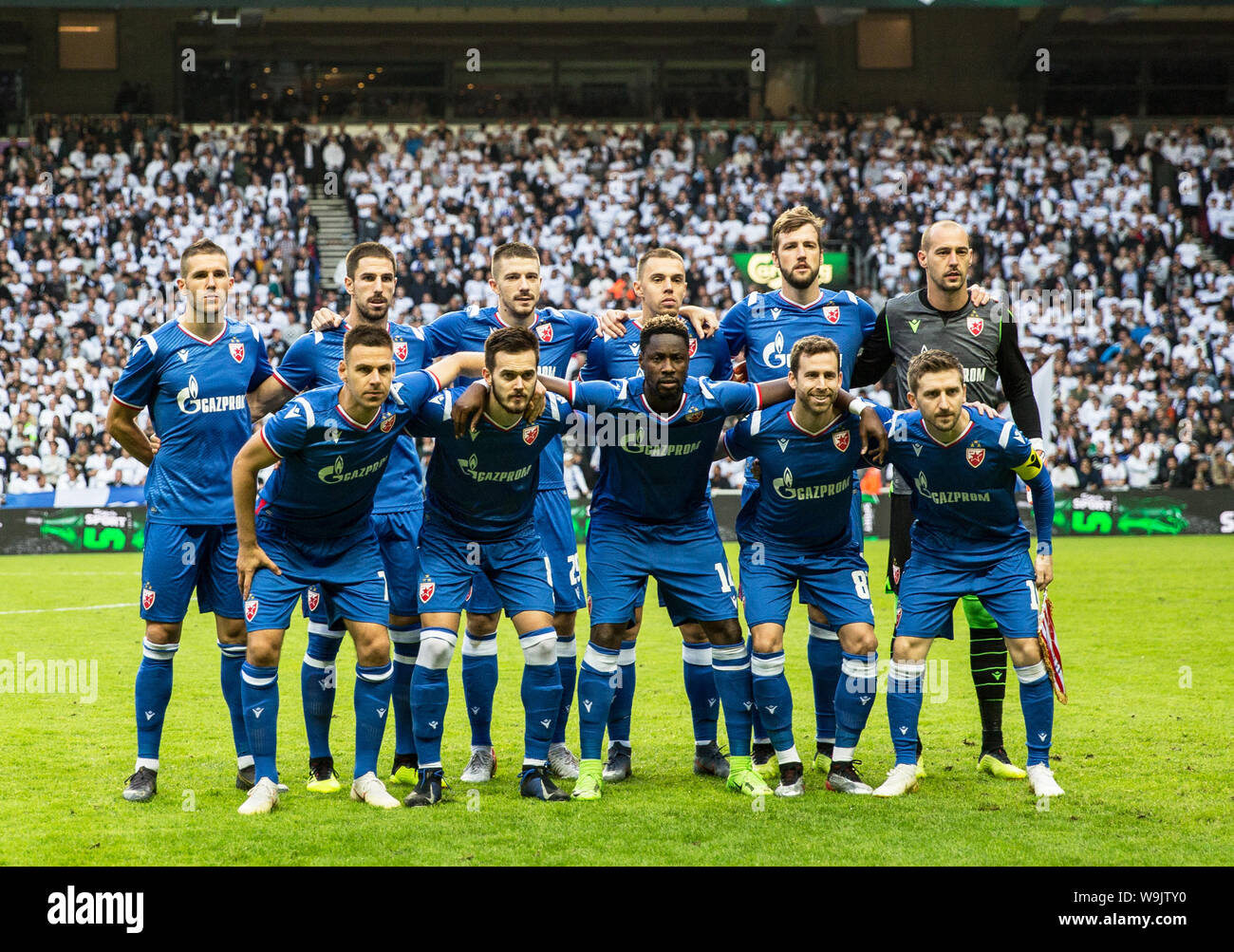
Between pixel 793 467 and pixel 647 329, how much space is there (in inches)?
38.4

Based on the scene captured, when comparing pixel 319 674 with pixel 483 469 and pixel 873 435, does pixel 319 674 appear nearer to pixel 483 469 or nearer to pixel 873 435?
pixel 483 469

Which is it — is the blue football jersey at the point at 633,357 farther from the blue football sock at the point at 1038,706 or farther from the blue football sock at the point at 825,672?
the blue football sock at the point at 1038,706

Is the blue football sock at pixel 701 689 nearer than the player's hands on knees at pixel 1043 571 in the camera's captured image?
No

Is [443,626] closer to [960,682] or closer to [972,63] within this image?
[960,682]

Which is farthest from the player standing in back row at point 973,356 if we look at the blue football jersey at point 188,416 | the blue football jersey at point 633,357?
the blue football jersey at point 188,416

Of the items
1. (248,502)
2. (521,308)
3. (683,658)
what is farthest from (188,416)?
(683,658)

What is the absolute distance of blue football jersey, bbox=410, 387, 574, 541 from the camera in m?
6.09

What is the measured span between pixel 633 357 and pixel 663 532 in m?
1.11

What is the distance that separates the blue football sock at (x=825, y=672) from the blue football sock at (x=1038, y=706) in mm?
959

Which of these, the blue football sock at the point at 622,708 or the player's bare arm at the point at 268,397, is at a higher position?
the player's bare arm at the point at 268,397

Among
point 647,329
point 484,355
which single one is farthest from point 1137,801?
point 484,355

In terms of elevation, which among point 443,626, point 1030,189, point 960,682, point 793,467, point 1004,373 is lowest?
point 960,682

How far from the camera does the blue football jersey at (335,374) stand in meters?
6.68

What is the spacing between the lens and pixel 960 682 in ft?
30.9
